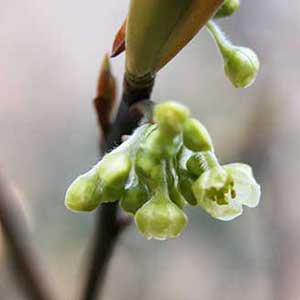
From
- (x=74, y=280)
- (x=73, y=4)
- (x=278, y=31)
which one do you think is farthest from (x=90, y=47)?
(x=74, y=280)

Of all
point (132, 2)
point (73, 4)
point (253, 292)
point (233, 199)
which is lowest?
point (253, 292)

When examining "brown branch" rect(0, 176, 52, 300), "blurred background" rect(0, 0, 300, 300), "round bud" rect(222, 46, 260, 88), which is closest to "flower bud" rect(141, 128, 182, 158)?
"round bud" rect(222, 46, 260, 88)

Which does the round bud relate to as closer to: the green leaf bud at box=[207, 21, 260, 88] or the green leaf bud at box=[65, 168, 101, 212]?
the green leaf bud at box=[207, 21, 260, 88]

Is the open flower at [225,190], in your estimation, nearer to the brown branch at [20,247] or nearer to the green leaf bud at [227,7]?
the green leaf bud at [227,7]

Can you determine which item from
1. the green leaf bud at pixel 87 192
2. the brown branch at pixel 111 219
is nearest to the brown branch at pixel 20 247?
the brown branch at pixel 111 219

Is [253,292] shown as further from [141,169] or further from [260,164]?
[141,169]

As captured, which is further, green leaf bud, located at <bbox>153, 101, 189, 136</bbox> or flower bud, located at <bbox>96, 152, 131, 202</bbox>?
flower bud, located at <bbox>96, 152, 131, 202</bbox>
